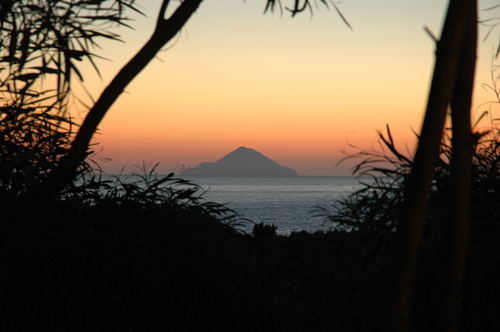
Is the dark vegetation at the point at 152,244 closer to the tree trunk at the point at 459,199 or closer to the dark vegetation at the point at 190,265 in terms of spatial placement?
the dark vegetation at the point at 190,265

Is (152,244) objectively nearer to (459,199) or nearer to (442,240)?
(442,240)

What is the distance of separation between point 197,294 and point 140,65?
9.33 ft

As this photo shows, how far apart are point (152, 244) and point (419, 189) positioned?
3645 millimetres

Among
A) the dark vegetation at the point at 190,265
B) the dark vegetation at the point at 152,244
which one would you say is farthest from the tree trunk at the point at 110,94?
the dark vegetation at the point at 190,265

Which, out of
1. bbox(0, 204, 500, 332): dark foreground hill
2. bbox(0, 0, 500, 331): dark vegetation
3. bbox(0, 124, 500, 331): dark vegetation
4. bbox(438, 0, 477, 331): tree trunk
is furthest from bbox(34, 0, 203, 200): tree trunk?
bbox(438, 0, 477, 331): tree trunk

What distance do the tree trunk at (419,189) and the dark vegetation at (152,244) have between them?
5.27 feet

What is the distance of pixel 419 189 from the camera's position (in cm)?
113

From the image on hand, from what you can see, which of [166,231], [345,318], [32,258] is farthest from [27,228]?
[345,318]

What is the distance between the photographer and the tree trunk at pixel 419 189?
1.11 meters

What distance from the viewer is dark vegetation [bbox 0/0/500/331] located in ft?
10.1

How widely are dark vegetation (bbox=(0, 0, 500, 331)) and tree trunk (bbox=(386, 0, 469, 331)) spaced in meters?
1.61

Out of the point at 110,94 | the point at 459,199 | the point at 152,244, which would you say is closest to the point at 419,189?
the point at 459,199

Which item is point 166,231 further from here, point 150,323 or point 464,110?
point 464,110

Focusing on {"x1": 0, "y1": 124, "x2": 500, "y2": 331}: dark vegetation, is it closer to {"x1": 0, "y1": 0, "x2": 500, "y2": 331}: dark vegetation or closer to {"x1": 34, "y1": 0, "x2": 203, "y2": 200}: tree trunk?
{"x1": 0, "y1": 0, "x2": 500, "y2": 331}: dark vegetation
